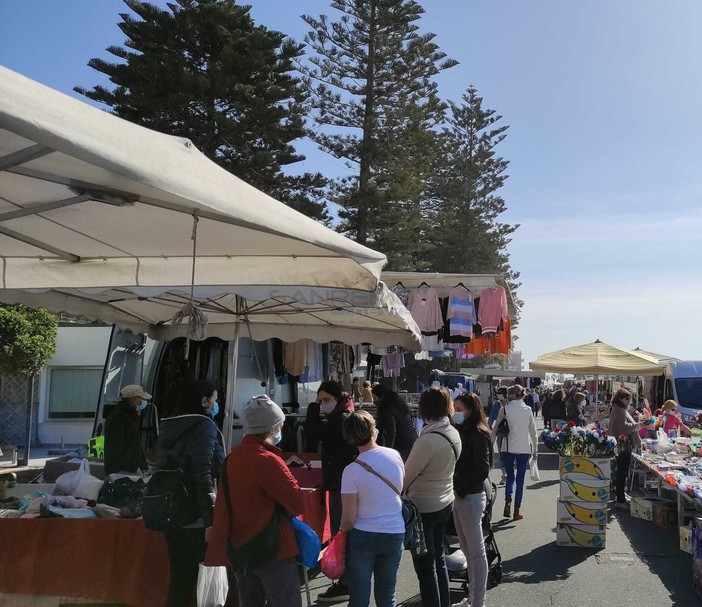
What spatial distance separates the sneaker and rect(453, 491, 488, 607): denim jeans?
1.13 metres

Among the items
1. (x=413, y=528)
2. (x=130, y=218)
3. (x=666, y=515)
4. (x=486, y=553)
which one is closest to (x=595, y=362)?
(x=666, y=515)

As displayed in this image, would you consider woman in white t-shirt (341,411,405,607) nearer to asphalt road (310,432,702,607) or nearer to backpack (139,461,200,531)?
backpack (139,461,200,531)

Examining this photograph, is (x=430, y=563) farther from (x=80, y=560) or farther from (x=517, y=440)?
(x=517, y=440)

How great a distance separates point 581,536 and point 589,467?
0.75m

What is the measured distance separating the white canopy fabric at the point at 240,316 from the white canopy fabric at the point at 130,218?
482mm

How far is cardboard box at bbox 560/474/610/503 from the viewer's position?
8266 millimetres

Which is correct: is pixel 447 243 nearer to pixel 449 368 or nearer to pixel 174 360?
pixel 449 368

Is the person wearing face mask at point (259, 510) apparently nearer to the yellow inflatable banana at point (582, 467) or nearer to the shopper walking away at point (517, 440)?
the yellow inflatable banana at point (582, 467)

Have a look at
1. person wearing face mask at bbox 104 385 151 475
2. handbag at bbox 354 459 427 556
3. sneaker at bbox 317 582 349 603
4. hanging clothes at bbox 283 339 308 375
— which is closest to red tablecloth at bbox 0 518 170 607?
handbag at bbox 354 459 427 556

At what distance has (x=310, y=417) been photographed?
850 centimetres

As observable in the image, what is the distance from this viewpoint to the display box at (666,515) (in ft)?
31.3

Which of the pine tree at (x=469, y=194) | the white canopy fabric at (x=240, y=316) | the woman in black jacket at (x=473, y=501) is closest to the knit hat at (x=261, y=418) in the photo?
the white canopy fabric at (x=240, y=316)

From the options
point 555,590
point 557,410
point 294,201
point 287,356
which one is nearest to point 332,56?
point 294,201

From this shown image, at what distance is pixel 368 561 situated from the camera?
14.3 feet
